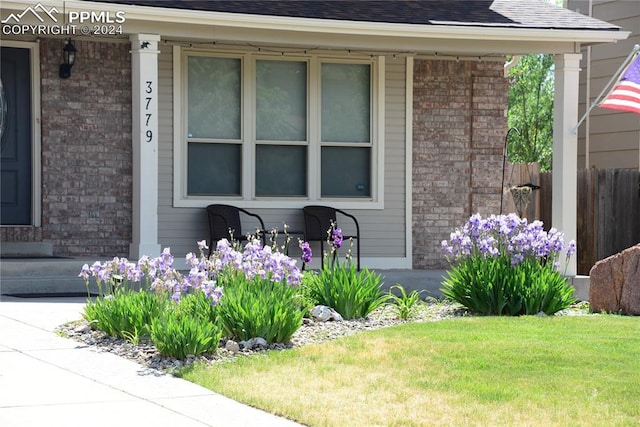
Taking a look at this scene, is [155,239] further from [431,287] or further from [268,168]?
[431,287]

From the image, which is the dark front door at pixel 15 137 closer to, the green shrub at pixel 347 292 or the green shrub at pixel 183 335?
the green shrub at pixel 347 292

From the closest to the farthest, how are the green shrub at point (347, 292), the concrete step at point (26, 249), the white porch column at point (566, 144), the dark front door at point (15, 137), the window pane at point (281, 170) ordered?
1. the green shrub at point (347, 292)
2. the concrete step at point (26, 249)
3. the dark front door at point (15, 137)
4. the white porch column at point (566, 144)
5. the window pane at point (281, 170)

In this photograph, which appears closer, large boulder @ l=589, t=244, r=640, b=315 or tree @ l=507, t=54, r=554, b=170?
large boulder @ l=589, t=244, r=640, b=315

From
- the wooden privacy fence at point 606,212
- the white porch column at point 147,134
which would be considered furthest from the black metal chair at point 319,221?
the wooden privacy fence at point 606,212

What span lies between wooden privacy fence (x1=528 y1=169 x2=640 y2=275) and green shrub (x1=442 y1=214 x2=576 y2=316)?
5.82 meters

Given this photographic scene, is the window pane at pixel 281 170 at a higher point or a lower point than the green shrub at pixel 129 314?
higher

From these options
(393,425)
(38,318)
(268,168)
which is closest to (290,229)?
(268,168)

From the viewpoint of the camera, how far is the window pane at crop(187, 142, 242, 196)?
12.9 metres

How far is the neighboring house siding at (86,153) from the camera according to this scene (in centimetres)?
1235

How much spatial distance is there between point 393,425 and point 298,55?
851 cm

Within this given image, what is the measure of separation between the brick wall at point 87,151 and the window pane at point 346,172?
8.22 ft

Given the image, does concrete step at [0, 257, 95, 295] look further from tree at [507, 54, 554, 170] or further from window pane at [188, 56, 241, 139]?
tree at [507, 54, 554, 170]

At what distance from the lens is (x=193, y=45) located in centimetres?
1280

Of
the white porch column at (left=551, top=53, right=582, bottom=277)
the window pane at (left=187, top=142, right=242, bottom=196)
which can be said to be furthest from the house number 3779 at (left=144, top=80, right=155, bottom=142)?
the white porch column at (left=551, top=53, right=582, bottom=277)
